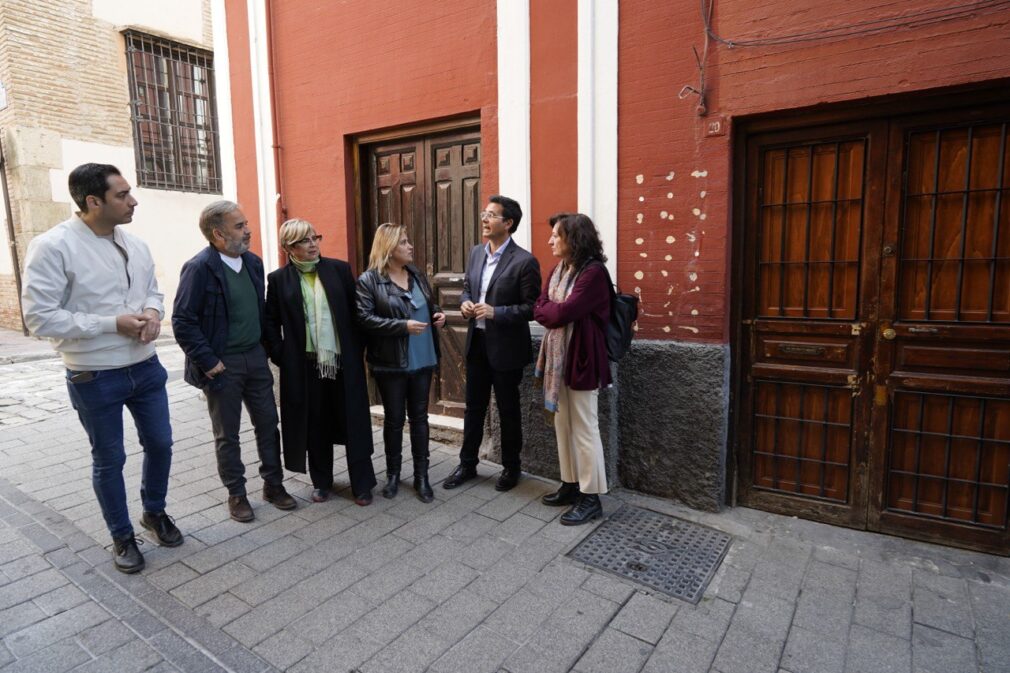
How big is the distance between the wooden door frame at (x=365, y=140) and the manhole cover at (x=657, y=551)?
3.27 metres

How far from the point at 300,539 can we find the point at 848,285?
3584 millimetres

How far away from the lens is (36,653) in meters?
2.58

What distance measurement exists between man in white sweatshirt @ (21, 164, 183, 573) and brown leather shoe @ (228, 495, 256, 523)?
0.62 metres

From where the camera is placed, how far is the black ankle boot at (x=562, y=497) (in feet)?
13.2

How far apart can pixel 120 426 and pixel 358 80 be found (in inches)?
142

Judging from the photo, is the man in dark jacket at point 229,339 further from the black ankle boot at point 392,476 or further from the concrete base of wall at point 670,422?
the concrete base of wall at point 670,422

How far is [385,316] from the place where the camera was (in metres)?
3.93

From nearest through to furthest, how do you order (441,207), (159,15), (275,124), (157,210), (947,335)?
(947,335), (441,207), (275,124), (159,15), (157,210)

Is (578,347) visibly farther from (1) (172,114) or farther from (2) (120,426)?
(1) (172,114)

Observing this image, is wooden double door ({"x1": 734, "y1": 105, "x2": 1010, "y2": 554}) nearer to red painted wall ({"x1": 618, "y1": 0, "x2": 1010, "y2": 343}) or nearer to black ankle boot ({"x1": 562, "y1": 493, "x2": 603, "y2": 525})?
red painted wall ({"x1": 618, "y1": 0, "x2": 1010, "y2": 343})

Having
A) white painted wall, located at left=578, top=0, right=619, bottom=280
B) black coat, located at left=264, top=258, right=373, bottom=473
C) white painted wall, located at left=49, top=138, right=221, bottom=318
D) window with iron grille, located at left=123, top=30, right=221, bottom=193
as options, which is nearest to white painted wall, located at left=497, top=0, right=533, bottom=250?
white painted wall, located at left=578, top=0, right=619, bottom=280

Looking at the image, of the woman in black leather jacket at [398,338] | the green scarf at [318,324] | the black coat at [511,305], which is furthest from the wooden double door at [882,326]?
the green scarf at [318,324]

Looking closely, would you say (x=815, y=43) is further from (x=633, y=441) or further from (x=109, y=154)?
(x=109, y=154)

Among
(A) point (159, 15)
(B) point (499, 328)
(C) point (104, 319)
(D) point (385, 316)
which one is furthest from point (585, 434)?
(A) point (159, 15)
